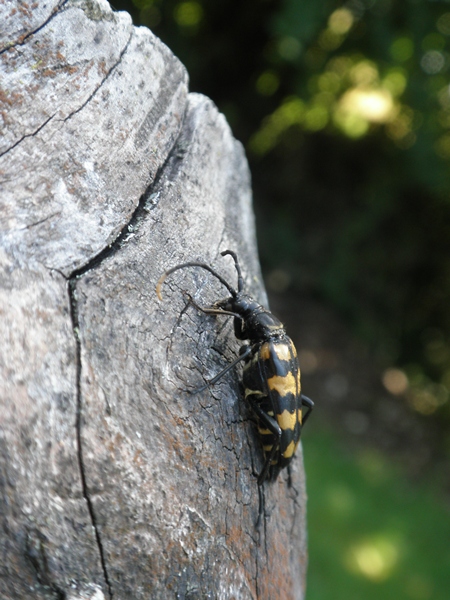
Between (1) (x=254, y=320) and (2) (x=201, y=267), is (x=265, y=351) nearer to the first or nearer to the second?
(1) (x=254, y=320)

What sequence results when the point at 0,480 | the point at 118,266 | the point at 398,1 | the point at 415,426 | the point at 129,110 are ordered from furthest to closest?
the point at 415,426 < the point at 398,1 < the point at 129,110 < the point at 118,266 < the point at 0,480

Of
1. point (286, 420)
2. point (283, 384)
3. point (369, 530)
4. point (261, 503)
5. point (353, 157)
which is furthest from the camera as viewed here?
point (353, 157)

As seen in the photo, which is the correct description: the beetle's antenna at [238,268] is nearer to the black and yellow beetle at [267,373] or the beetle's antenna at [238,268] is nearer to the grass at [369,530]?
the black and yellow beetle at [267,373]

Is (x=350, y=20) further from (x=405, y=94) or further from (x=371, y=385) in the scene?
(x=371, y=385)

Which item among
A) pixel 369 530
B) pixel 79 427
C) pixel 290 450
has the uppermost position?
pixel 369 530

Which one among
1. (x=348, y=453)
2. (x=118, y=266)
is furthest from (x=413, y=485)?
(x=118, y=266)

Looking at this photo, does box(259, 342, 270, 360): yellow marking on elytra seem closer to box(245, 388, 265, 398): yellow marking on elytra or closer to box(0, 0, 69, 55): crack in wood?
box(245, 388, 265, 398): yellow marking on elytra

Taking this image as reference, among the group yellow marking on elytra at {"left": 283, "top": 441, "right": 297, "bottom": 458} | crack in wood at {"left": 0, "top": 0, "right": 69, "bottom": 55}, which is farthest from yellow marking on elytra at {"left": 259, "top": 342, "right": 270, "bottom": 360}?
crack in wood at {"left": 0, "top": 0, "right": 69, "bottom": 55}

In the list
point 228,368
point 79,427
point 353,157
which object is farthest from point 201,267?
point 353,157
